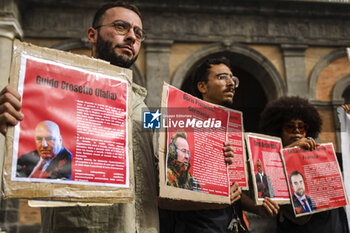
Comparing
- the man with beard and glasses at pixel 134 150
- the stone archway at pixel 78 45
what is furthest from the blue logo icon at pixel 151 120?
the stone archway at pixel 78 45

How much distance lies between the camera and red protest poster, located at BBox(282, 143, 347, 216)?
2.47 meters

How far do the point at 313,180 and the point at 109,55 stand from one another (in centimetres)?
174

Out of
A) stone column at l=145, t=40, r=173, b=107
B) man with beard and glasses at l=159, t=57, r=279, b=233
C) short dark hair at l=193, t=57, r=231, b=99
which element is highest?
stone column at l=145, t=40, r=173, b=107

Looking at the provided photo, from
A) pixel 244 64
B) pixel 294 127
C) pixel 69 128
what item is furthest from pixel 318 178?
pixel 244 64

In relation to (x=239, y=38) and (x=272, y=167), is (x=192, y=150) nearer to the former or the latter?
(x=272, y=167)

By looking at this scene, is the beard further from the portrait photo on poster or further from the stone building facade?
the stone building facade

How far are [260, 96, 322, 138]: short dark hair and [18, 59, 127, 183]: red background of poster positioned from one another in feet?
7.52

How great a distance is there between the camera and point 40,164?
3.97 feet

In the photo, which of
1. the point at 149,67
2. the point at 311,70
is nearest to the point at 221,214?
the point at 149,67

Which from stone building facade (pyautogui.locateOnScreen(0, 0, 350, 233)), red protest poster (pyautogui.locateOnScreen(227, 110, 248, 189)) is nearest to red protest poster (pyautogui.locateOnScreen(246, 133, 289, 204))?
red protest poster (pyautogui.locateOnScreen(227, 110, 248, 189))

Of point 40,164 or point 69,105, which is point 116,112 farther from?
point 40,164

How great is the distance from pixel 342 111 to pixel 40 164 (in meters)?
2.43

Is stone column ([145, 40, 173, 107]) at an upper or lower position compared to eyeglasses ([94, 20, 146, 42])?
upper

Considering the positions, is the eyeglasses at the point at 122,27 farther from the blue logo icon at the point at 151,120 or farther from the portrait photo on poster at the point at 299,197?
the portrait photo on poster at the point at 299,197
